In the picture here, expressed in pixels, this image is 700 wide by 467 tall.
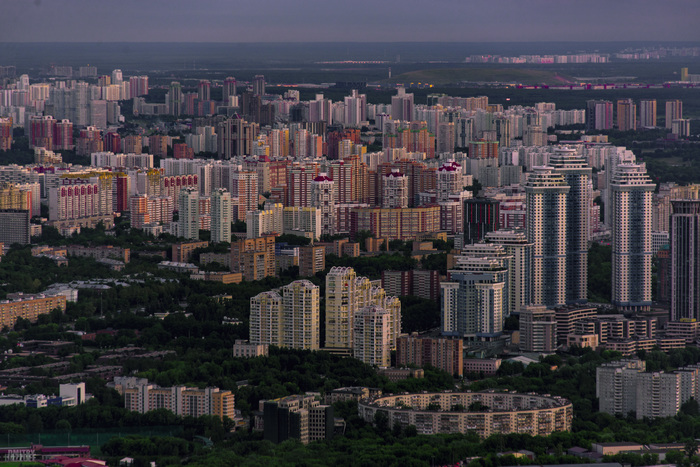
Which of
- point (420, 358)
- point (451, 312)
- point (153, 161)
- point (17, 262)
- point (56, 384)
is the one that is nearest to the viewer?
point (56, 384)

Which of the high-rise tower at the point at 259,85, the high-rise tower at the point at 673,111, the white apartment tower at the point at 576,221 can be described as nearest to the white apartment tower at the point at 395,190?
the white apartment tower at the point at 576,221

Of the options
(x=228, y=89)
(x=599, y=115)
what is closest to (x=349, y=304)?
(x=599, y=115)

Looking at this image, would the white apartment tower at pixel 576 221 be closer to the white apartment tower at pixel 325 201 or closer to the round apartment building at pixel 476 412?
the round apartment building at pixel 476 412

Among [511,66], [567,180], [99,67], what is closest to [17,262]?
[567,180]

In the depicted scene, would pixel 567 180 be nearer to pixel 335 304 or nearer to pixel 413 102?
pixel 335 304

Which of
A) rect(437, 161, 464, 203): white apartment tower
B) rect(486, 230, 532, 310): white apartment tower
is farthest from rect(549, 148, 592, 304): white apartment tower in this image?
rect(437, 161, 464, 203): white apartment tower

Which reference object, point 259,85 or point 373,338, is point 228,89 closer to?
point 259,85

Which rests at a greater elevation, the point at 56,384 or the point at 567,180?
the point at 567,180
